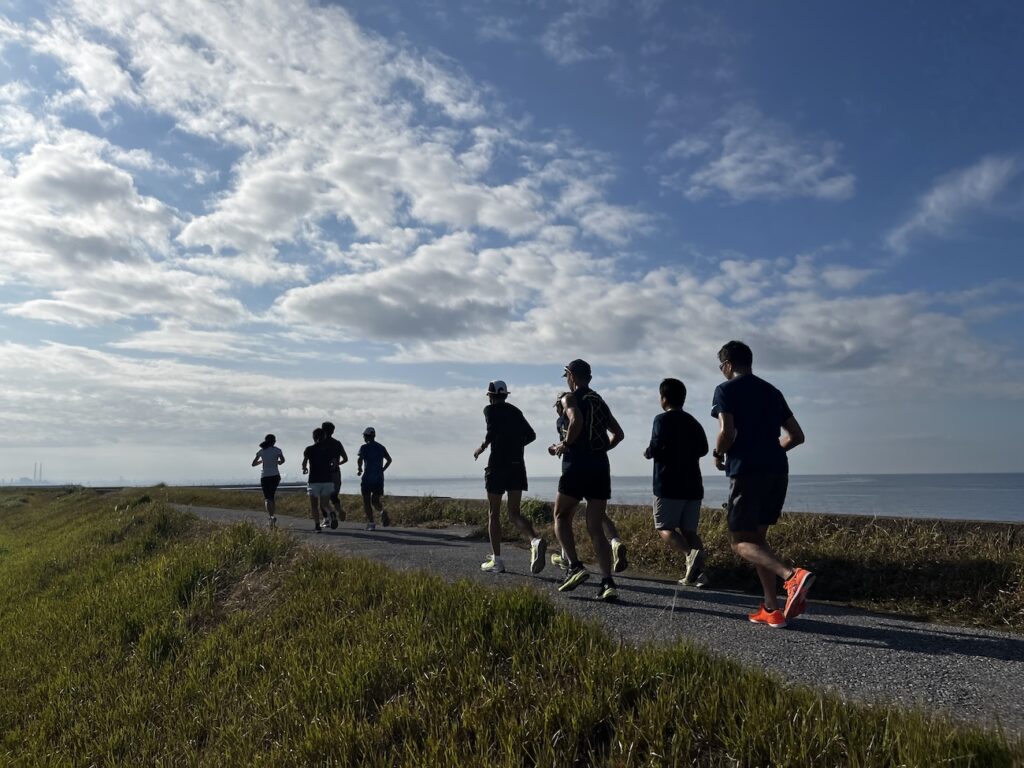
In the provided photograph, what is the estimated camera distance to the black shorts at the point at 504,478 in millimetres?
7348

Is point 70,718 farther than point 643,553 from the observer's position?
No

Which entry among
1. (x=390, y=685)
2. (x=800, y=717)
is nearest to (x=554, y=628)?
(x=390, y=685)

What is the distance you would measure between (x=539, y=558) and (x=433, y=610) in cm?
223

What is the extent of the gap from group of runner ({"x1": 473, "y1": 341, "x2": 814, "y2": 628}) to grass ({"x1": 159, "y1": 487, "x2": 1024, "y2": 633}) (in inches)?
21.1

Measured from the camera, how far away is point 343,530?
14.2m

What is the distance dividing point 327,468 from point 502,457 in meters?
7.34

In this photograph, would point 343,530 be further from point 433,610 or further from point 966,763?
point 966,763

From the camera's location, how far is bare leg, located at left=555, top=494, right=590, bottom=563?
6199mm

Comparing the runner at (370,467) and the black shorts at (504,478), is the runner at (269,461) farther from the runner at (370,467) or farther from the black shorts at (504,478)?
the black shorts at (504,478)

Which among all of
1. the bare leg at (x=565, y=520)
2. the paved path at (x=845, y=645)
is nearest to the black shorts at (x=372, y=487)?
the paved path at (x=845, y=645)

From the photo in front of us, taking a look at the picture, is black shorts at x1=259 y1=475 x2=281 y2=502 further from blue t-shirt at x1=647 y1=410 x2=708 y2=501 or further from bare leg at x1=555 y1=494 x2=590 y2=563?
blue t-shirt at x1=647 y1=410 x2=708 y2=501

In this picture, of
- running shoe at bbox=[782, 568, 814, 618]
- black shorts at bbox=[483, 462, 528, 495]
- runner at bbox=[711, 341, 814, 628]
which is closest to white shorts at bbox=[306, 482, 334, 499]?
black shorts at bbox=[483, 462, 528, 495]

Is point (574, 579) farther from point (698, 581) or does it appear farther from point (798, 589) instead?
point (798, 589)

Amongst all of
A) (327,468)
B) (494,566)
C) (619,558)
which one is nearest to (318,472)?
(327,468)
